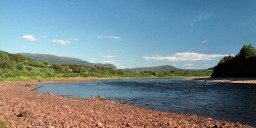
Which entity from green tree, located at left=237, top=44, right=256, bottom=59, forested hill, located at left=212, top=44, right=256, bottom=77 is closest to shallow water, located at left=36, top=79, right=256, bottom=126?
forested hill, located at left=212, top=44, right=256, bottom=77

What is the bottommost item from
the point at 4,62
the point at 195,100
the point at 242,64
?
the point at 195,100

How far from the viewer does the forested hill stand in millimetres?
89950

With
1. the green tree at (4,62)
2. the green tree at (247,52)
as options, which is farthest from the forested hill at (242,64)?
the green tree at (4,62)

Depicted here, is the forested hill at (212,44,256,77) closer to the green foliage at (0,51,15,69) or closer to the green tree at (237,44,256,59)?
the green tree at (237,44,256,59)

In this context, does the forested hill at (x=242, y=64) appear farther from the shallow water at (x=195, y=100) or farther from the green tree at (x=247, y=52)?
the shallow water at (x=195, y=100)

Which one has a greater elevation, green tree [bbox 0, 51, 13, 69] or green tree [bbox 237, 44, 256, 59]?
green tree [bbox 237, 44, 256, 59]

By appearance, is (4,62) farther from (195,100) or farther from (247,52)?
(247,52)

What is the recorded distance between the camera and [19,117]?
35.9ft

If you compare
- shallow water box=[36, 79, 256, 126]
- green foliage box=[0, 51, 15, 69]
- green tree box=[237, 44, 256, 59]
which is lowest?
shallow water box=[36, 79, 256, 126]

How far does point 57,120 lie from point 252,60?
112 m

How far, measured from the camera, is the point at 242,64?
96.9m

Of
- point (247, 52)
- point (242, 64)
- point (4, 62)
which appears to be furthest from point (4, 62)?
point (247, 52)

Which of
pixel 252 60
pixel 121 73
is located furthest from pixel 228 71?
pixel 121 73

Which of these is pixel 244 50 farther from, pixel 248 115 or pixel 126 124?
pixel 126 124
